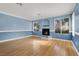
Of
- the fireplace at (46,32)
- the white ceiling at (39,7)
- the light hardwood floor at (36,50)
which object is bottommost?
the light hardwood floor at (36,50)

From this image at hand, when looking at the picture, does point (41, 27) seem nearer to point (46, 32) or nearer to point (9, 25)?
point (46, 32)

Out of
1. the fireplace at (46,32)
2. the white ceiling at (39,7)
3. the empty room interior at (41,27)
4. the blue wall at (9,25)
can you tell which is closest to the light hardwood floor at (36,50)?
the empty room interior at (41,27)

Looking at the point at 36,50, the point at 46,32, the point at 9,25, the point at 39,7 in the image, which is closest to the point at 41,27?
the point at 46,32

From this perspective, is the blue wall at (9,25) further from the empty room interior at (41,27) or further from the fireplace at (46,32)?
the fireplace at (46,32)

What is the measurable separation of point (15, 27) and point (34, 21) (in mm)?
3395

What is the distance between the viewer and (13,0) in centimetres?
139

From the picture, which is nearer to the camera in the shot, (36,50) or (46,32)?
(36,50)

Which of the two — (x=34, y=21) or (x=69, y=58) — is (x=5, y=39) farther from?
(x=69, y=58)

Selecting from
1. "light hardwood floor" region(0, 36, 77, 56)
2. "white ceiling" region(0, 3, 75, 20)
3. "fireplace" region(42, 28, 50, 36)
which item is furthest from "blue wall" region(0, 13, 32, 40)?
"fireplace" region(42, 28, 50, 36)

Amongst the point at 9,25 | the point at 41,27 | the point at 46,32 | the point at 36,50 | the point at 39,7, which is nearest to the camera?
the point at 36,50

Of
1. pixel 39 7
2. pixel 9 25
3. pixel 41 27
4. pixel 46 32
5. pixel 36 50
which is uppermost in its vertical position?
pixel 39 7

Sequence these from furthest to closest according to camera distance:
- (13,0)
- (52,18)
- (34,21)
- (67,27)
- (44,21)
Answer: (34,21) → (44,21) → (52,18) → (67,27) → (13,0)

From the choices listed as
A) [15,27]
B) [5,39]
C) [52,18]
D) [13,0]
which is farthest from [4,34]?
[13,0]

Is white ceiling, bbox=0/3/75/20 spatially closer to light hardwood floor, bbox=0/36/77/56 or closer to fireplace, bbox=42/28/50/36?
light hardwood floor, bbox=0/36/77/56
